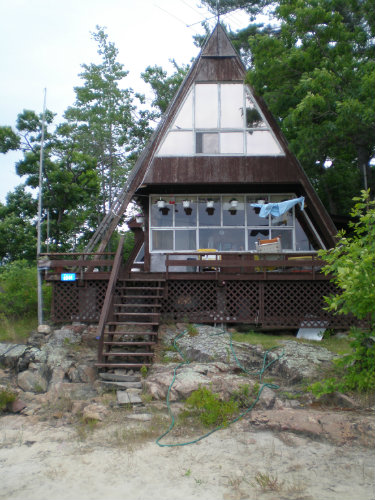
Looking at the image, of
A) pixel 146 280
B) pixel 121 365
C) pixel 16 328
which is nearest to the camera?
pixel 121 365

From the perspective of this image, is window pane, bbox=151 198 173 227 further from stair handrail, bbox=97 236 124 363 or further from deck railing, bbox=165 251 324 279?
stair handrail, bbox=97 236 124 363

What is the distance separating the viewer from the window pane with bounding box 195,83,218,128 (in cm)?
1262

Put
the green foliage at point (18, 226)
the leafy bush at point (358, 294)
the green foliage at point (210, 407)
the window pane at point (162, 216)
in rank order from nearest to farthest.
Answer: the leafy bush at point (358, 294) → the green foliage at point (210, 407) → the window pane at point (162, 216) → the green foliage at point (18, 226)

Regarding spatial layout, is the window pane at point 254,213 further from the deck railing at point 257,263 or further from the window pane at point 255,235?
the deck railing at point 257,263

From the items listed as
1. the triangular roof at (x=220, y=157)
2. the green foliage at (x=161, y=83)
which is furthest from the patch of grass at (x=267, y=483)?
the green foliage at (x=161, y=83)

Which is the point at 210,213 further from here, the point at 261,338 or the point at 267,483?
the point at 267,483

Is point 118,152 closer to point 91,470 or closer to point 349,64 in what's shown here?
point 349,64

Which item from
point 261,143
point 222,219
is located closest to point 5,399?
point 222,219

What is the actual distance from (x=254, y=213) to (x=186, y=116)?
356 cm

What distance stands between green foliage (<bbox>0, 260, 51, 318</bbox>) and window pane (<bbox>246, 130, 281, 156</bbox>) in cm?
736

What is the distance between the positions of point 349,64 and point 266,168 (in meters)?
3.52

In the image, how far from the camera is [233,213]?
12.8 meters

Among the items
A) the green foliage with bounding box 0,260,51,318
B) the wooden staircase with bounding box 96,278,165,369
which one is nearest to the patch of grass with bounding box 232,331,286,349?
the wooden staircase with bounding box 96,278,165,369

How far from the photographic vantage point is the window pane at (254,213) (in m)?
12.7
